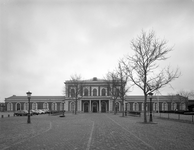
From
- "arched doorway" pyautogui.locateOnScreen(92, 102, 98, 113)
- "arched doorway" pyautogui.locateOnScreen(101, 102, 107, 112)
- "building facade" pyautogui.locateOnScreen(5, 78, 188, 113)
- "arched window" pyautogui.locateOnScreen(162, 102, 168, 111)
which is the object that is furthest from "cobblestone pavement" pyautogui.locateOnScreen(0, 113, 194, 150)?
"arched window" pyautogui.locateOnScreen(162, 102, 168, 111)

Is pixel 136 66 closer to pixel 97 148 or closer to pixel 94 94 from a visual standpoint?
pixel 97 148

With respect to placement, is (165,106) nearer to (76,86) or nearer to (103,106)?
(103,106)

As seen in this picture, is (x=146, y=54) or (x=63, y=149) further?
(x=146, y=54)

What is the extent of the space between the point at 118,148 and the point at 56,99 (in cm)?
7106

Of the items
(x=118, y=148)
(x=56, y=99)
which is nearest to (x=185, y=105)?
(x=56, y=99)

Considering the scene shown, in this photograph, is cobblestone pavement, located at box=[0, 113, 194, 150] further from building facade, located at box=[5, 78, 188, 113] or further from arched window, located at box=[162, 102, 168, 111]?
arched window, located at box=[162, 102, 168, 111]

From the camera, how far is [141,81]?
24.6 m

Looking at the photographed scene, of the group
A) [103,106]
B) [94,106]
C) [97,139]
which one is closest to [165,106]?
[103,106]

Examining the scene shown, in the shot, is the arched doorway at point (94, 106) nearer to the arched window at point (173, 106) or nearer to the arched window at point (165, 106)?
the arched window at point (165, 106)

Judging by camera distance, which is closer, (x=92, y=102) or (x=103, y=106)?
(x=92, y=102)

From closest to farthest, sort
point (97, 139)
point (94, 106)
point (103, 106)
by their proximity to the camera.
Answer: point (97, 139)
point (103, 106)
point (94, 106)

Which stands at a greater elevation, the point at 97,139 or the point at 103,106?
the point at 97,139

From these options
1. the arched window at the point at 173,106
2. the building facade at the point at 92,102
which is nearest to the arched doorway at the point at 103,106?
the building facade at the point at 92,102

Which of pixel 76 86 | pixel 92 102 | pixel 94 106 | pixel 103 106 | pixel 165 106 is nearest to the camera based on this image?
pixel 76 86
